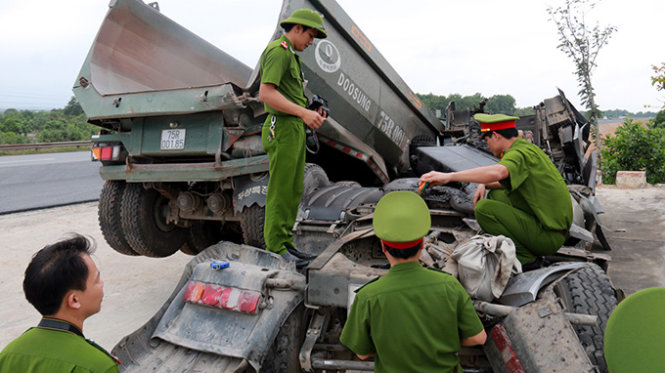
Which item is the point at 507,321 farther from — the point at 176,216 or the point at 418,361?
the point at 176,216

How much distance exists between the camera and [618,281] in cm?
511

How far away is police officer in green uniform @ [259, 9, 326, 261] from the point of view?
3104mm

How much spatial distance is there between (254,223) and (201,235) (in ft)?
4.83

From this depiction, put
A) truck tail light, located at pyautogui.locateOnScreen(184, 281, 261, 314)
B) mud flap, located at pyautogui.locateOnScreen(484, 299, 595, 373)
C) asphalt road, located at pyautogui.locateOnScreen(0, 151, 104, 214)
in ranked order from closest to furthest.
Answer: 1. mud flap, located at pyautogui.locateOnScreen(484, 299, 595, 373)
2. truck tail light, located at pyautogui.locateOnScreen(184, 281, 261, 314)
3. asphalt road, located at pyautogui.locateOnScreen(0, 151, 104, 214)

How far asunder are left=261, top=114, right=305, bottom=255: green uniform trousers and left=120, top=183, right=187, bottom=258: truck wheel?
73.1 inches

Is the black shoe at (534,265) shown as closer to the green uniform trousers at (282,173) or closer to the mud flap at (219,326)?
the mud flap at (219,326)

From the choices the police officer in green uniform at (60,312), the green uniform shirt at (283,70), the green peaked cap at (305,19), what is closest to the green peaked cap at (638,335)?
the police officer in green uniform at (60,312)

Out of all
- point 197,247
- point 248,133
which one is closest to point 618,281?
point 248,133

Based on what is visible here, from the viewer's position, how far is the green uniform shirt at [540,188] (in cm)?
288

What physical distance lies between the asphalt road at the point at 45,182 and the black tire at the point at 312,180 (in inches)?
258

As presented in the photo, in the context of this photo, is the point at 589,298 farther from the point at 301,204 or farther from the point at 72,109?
the point at 72,109

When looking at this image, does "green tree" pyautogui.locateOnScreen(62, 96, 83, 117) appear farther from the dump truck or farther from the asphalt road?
the dump truck

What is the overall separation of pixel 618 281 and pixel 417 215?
4195mm

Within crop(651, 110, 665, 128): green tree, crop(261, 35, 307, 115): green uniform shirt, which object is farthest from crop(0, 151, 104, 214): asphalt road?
crop(651, 110, 665, 128): green tree
